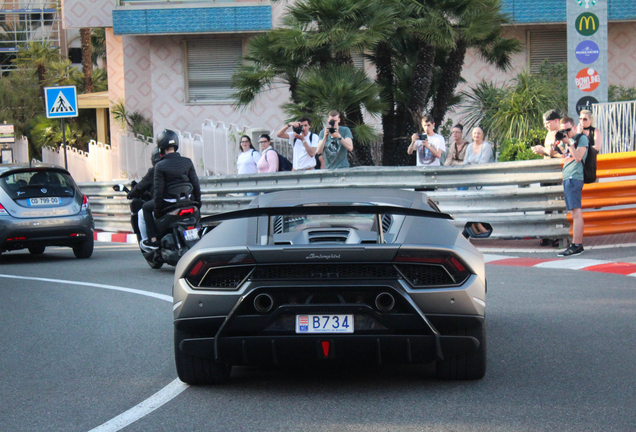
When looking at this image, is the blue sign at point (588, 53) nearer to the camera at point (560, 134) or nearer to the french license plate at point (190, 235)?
the camera at point (560, 134)

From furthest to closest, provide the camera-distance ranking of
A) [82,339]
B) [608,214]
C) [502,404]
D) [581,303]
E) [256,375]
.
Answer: [608,214]
[581,303]
[82,339]
[256,375]
[502,404]

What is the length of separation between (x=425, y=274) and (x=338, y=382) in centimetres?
99

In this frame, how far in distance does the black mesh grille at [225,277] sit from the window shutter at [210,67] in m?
21.8

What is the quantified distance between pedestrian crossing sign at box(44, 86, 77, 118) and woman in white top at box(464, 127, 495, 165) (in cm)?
1040

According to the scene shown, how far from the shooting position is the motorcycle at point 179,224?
10.9 meters

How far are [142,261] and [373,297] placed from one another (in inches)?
347

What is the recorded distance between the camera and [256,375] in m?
5.76

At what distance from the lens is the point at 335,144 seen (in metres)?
14.1

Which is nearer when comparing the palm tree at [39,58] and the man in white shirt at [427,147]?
the man in white shirt at [427,147]

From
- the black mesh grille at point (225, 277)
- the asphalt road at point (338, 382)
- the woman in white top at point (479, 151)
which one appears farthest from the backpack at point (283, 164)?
the black mesh grille at point (225, 277)

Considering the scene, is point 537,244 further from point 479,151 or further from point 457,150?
point 457,150

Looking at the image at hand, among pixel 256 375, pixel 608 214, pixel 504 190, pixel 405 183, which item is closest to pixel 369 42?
pixel 405 183

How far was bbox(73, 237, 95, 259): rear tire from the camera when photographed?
1420cm

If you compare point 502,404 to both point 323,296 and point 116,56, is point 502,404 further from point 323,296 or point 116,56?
point 116,56
